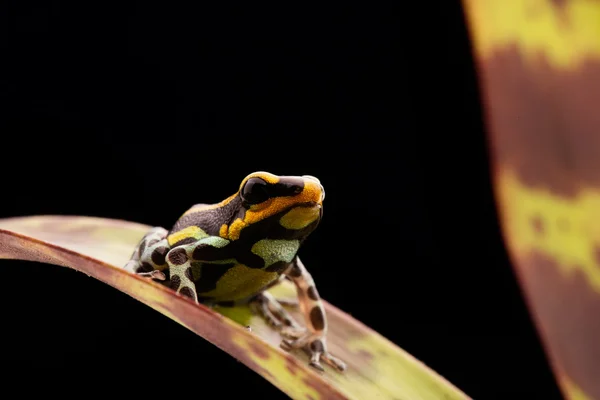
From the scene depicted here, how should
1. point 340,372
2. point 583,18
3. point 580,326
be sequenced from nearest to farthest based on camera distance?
point 583,18 < point 580,326 < point 340,372

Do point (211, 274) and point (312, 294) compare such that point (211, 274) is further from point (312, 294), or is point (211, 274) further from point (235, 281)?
point (312, 294)

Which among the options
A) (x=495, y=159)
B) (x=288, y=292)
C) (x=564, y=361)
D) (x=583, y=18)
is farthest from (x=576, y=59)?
(x=288, y=292)

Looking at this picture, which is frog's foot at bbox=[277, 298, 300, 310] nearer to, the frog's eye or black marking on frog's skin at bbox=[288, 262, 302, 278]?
black marking on frog's skin at bbox=[288, 262, 302, 278]

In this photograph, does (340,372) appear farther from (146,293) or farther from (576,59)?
(576,59)

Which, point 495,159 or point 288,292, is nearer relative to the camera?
point 495,159

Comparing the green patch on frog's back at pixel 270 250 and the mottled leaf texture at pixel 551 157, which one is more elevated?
the mottled leaf texture at pixel 551 157

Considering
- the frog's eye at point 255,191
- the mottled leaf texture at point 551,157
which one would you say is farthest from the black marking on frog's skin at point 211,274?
the mottled leaf texture at point 551,157

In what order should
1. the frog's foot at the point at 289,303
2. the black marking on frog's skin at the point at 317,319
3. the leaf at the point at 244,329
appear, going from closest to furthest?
1. the leaf at the point at 244,329
2. the black marking on frog's skin at the point at 317,319
3. the frog's foot at the point at 289,303

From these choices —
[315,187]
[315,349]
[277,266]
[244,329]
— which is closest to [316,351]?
[315,349]

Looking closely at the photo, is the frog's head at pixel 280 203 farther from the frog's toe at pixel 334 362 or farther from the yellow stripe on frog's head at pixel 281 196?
the frog's toe at pixel 334 362
